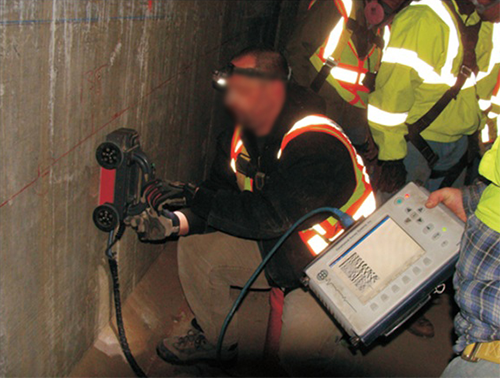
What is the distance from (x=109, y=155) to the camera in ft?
7.25

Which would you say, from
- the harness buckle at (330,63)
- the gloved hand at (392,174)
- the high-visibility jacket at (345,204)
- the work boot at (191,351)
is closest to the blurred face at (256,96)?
the high-visibility jacket at (345,204)

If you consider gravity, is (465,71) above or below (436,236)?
above

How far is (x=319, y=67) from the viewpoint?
4.01 meters

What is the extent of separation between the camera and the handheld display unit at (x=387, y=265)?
2.13 m

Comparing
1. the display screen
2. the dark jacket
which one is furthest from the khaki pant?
the display screen

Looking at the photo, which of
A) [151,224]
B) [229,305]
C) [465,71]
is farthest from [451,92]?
[151,224]

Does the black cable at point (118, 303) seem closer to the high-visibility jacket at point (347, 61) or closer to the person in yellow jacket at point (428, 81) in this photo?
the person in yellow jacket at point (428, 81)

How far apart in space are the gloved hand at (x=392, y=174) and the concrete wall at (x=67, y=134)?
4.26 ft

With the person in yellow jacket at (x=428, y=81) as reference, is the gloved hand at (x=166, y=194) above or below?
below

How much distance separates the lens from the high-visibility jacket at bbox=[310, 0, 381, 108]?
3.87 m

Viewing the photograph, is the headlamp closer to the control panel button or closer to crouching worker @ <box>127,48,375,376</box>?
crouching worker @ <box>127,48,375,376</box>

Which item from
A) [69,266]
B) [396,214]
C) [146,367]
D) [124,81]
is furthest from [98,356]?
[396,214]

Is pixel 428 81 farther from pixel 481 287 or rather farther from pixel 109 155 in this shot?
pixel 109 155

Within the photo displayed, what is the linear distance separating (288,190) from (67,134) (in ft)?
3.05
